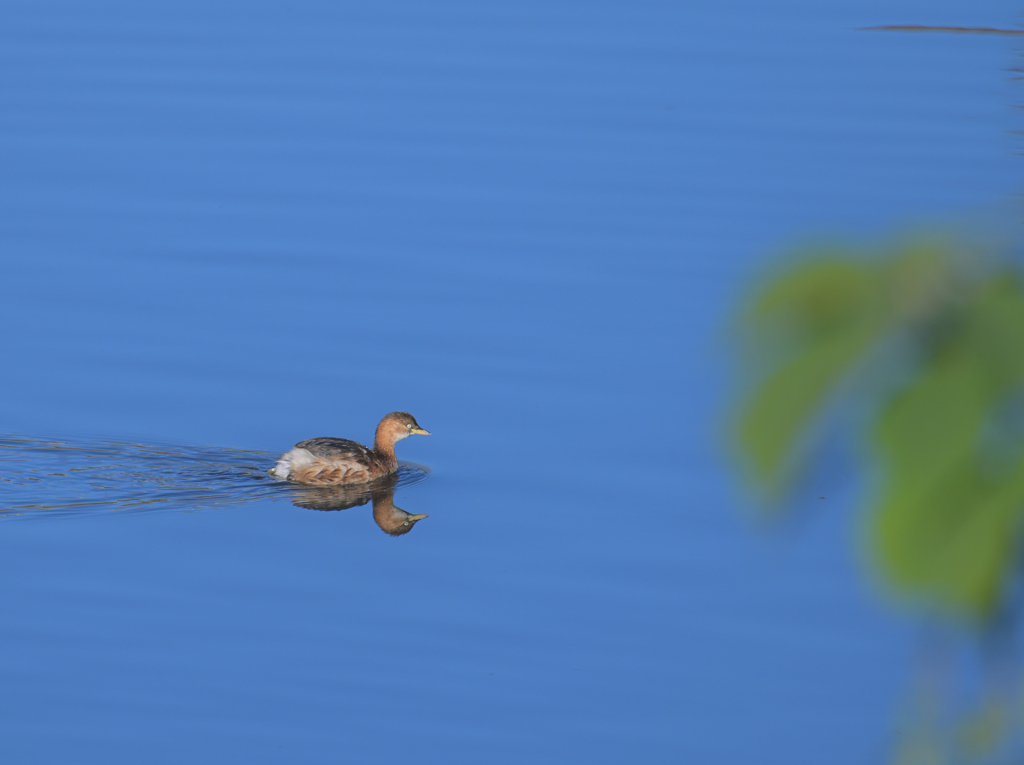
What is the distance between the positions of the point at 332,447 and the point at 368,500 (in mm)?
575

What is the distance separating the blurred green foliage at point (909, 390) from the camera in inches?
37.5

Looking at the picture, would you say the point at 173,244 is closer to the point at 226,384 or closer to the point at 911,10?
the point at 226,384

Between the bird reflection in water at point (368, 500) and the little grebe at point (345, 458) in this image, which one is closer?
the bird reflection in water at point (368, 500)

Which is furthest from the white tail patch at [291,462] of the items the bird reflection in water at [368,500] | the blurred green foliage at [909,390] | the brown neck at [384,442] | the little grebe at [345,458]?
the blurred green foliage at [909,390]

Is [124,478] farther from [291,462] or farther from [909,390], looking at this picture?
[909,390]

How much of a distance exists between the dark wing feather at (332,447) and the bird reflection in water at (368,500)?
8.8 inches

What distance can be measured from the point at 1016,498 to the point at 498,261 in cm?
1014

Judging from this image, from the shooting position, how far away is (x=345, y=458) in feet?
29.1

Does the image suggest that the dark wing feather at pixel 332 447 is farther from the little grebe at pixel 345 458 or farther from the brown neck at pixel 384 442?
the brown neck at pixel 384 442

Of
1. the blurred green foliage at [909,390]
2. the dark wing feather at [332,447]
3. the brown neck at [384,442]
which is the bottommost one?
the blurred green foliage at [909,390]

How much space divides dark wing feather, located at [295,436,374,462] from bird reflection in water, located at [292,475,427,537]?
0.22 meters

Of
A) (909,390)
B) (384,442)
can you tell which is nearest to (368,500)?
(384,442)

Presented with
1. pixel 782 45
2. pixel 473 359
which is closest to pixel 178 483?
pixel 473 359

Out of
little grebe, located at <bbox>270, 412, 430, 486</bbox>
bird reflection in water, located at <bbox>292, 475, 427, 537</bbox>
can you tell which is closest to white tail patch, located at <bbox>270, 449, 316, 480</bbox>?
little grebe, located at <bbox>270, 412, 430, 486</bbox>
